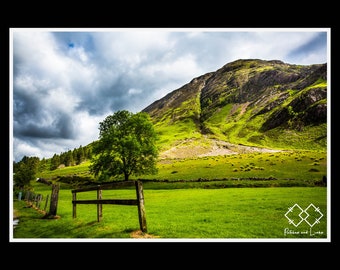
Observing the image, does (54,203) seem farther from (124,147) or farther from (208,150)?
(208,150)

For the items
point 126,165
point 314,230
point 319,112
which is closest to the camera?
point 314,230

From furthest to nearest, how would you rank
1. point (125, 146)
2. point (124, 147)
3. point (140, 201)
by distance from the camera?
point (125, 146)
point (124, 147)
point (140, 201)

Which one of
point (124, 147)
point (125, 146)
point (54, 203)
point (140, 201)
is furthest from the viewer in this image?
point (125, 146)

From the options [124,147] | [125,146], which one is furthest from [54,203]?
[125,146]

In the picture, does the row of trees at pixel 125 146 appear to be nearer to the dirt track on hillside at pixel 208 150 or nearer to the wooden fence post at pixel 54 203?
the wooden fence post at pixel 54 203

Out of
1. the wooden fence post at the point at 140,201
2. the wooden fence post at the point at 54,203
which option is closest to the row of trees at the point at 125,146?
the wooden fence post at the point at 54,203

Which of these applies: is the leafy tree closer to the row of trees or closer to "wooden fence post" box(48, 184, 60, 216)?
the row of trees

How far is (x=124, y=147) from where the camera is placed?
39969 millimetres

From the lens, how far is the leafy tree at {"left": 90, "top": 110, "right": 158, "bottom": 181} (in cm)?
4050

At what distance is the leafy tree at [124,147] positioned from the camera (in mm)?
40500
